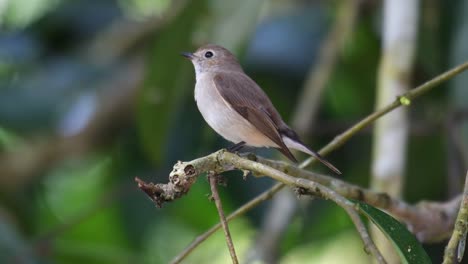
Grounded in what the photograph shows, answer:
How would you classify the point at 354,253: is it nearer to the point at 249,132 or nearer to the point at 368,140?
the point at 368,140

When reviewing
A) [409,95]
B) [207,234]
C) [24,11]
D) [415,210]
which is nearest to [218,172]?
[207,234]

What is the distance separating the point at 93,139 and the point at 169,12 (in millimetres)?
882

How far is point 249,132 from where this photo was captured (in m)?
2.94

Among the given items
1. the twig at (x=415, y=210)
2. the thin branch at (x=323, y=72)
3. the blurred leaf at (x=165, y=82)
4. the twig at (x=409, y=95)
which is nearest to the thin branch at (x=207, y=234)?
the twig at (x=415, y=210)

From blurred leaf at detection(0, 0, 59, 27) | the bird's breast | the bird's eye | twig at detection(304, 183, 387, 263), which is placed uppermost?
blurred leaf at detection(0, 0, 59, 27)

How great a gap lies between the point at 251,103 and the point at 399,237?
127 centimetres

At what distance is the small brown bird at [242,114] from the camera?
288 cm

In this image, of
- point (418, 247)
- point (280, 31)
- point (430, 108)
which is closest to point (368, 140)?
point (430, 108)

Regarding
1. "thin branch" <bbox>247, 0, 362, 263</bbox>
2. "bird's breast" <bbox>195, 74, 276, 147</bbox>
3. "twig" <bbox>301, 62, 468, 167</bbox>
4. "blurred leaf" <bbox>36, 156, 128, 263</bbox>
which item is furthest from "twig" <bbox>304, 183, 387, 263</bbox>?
"blurred leaf" <bbox>36, 156, 128, 263</bbox>

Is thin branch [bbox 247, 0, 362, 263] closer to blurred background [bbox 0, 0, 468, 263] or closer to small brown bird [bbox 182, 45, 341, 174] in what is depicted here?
blurred background [bbox 0, 0, 468, 263]

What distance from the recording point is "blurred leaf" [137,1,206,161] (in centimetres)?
405

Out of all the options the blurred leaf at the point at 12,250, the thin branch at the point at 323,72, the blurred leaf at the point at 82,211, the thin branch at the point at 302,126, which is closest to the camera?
the thin branch at the point at 302,126

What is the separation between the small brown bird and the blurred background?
2.79 feet

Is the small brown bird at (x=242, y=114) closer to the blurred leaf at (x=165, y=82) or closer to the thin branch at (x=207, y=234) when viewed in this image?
the thin branch at (x=207, y=234)
